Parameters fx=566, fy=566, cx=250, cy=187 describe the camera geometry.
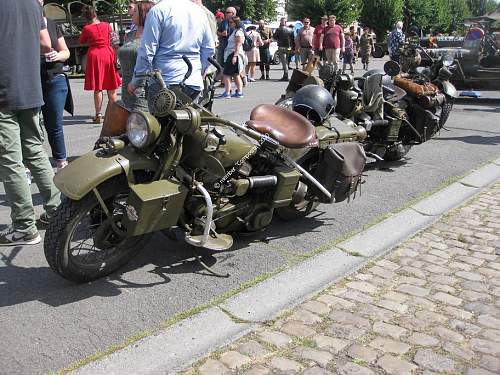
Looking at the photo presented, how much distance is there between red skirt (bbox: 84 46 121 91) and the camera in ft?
28.6

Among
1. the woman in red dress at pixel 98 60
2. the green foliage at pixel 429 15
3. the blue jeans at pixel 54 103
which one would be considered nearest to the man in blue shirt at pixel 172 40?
the blue jeans at pixel 54 103

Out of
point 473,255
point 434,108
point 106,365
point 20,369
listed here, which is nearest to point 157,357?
point 106,365

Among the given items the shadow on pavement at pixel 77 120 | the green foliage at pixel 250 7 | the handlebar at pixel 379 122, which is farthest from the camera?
the green foliage at pixel 250 7

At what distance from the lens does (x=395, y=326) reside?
3375 millimetres

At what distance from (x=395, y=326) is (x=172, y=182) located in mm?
1618

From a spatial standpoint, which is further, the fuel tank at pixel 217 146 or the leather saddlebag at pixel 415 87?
the leather saddlebag at pixel 415 87

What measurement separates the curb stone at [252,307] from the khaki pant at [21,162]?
5.49 ft

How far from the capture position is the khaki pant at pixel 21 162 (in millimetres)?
4000

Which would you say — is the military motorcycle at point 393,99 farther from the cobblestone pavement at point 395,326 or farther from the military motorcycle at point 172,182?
the cobblestone pavement at point 395,326

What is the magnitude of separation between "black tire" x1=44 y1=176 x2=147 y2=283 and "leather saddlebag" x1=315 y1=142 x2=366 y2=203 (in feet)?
5.44

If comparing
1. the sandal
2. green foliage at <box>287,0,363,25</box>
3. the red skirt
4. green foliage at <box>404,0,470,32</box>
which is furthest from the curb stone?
green foliage at <box>404,0,470,32</box>

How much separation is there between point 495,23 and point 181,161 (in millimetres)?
13257

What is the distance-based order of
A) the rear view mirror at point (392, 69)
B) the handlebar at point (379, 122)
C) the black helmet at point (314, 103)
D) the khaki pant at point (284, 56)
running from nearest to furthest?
the black helmet at point (314, 103) → the handlebar at point (379, 122) → the rear view mirror at point (392, 69) → the khaki pant at point (284, 56)

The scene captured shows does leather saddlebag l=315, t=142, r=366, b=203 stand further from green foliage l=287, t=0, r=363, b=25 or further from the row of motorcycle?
green foliage l=287, t=0, r=363, b=25
